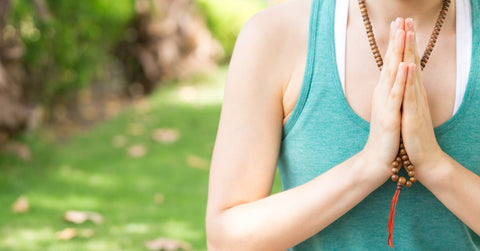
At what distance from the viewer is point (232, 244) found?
1.47 meters

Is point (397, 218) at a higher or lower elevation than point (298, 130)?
lower

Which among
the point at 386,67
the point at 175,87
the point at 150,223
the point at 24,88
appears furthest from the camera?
the point at 175,87

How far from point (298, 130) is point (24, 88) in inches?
185

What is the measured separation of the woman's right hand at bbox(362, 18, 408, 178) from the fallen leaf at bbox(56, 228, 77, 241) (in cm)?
304

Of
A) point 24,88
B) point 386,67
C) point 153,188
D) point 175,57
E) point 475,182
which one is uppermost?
point 175,57

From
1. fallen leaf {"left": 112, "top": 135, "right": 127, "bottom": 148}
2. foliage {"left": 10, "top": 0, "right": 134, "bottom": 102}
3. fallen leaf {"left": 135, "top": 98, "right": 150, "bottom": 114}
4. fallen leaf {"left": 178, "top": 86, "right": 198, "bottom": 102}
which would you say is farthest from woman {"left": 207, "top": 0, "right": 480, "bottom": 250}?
fallen leaf {"left": 178, "top": 86, "right": 198, "bottom": 102}

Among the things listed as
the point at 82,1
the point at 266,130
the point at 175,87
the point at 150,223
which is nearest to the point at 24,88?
the point at 82,1

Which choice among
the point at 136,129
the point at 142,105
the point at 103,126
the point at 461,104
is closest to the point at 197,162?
the point at 136,129

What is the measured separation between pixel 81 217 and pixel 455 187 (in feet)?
11.1

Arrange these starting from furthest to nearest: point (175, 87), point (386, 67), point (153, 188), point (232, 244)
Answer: point (175, 87), point (153, 188), point (232, 244), point (386, 67)

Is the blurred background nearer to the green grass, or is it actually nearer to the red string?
the green grass

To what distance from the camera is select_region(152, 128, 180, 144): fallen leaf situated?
20.6ft

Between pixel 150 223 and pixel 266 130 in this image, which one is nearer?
pixel 266 130

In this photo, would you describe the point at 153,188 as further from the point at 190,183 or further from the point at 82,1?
the point at 82,1
